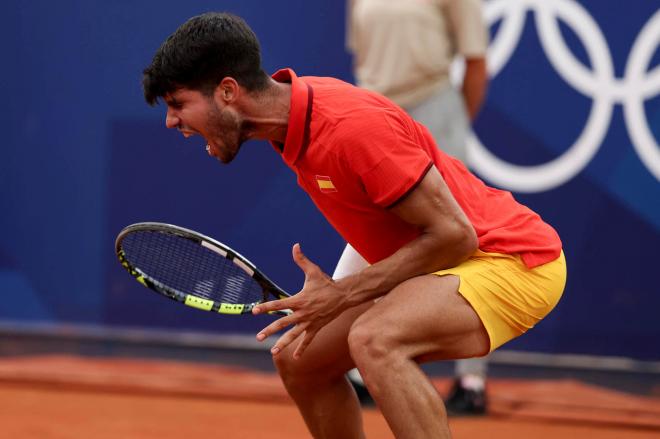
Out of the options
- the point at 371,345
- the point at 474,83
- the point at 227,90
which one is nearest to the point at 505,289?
the point at 371,345

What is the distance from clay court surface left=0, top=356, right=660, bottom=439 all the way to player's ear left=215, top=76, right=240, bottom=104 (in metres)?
2.10

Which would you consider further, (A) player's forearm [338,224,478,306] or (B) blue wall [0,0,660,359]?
(B) blue wall [0,0,660,359]

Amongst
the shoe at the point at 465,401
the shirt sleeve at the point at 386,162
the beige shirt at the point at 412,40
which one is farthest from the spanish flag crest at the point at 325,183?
the shoe at the point at 465,401

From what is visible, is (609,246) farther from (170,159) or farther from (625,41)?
(170,159)

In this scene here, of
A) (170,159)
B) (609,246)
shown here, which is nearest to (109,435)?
(170,159)

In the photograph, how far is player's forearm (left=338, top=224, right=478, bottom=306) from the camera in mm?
3036

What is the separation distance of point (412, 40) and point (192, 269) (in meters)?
1.76

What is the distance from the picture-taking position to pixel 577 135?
18.5ft

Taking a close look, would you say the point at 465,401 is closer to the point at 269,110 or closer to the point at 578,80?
the point at 578,80

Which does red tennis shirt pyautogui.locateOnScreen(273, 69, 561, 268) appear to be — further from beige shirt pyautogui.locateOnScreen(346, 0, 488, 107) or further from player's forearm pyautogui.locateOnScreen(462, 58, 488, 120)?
player's forearm pyautogui.locateOnScreen(462, 58, 488, 120)

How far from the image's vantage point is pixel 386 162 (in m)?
2.94

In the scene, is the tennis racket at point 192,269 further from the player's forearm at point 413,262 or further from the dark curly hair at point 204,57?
the dark curly hair at point 204,57

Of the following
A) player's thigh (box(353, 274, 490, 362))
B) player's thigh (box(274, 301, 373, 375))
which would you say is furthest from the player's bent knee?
player's thigh (box(274, 301, 373, 375))

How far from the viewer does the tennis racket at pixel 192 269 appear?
3.52 meters
